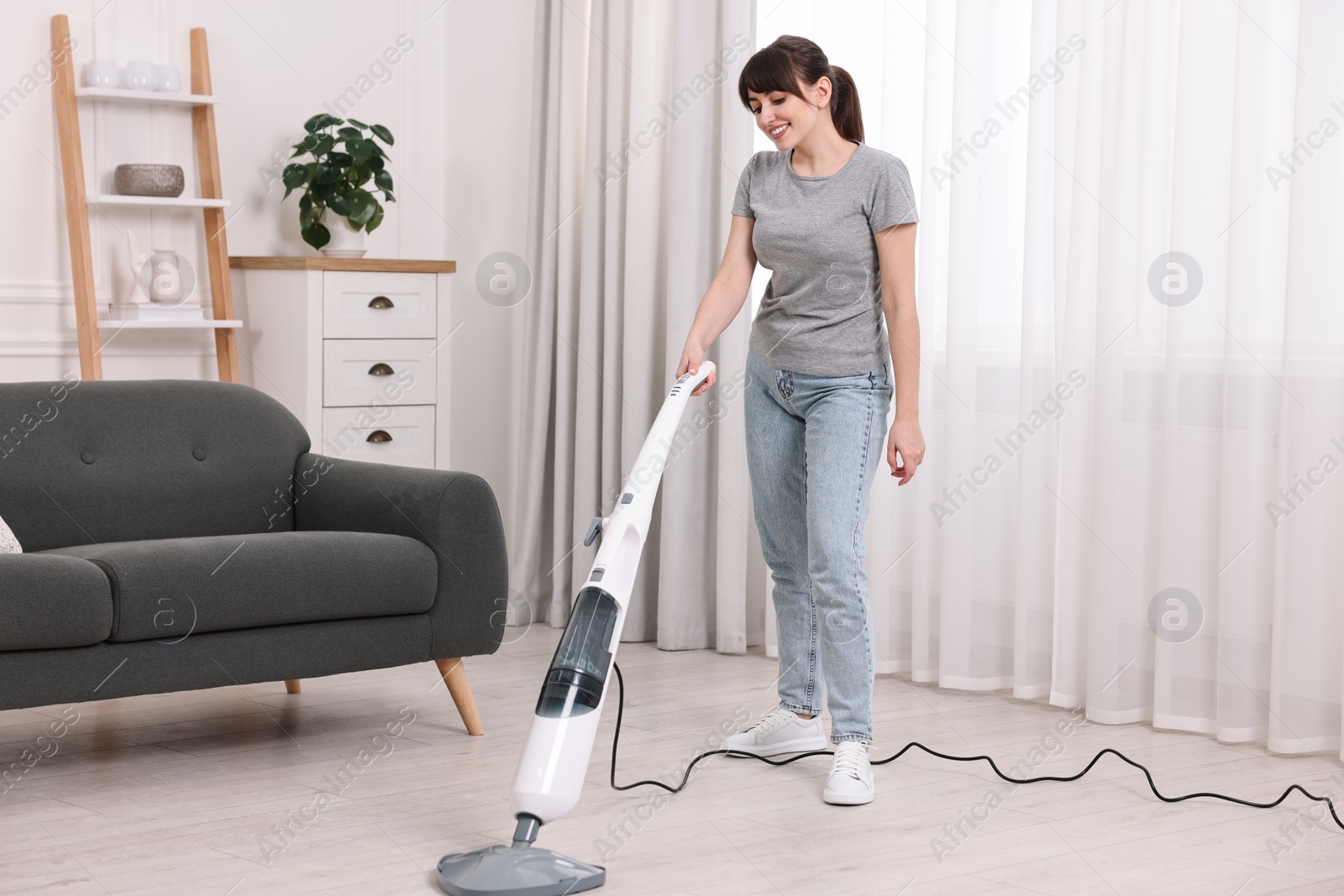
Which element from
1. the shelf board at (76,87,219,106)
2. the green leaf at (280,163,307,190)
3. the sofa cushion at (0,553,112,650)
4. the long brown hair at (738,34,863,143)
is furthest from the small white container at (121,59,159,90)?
the long brown hair at (738,34,863,143)

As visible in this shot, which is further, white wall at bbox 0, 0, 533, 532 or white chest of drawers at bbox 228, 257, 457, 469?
white chest of drawers at bbox 228, 257, 457, 469

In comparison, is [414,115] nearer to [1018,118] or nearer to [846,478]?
[1018,118]

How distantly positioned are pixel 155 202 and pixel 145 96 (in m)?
0.27

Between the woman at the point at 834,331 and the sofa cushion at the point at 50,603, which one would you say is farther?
the woman at the point at 834,331

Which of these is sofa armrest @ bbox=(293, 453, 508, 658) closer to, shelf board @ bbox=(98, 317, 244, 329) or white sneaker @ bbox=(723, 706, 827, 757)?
white sneaker @ bbox=(723, 706, 827, 757)

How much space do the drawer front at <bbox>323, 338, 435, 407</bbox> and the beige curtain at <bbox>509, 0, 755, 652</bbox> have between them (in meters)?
0.32

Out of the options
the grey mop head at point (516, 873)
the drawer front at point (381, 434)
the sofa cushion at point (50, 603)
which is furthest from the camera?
the drawer front at point (381, 434)

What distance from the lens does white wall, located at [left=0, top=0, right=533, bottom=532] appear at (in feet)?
11.5

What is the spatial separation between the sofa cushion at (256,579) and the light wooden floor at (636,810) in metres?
0.27

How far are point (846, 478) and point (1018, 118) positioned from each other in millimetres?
1112

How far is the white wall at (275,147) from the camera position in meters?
3.50

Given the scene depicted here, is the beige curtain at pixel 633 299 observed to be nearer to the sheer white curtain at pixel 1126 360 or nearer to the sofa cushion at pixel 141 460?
the sheer white curtain at pixel 1126 360

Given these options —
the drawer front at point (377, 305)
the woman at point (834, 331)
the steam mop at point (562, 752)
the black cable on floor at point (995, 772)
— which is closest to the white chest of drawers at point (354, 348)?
the drawer front at point (377, 305)

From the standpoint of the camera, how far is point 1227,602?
102 inches
